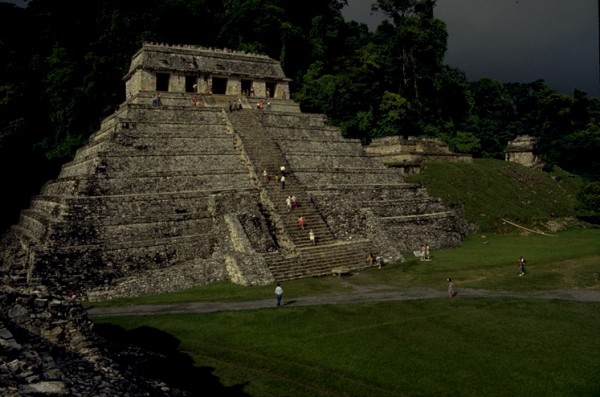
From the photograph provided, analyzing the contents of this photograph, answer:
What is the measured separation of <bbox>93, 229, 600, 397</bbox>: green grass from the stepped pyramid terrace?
9.95 ft

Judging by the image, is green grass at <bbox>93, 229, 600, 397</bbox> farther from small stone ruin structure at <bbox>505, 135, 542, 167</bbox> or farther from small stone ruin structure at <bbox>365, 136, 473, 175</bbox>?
small stone ruin structure at <bbox>505, 135, 542, 167</bbox>

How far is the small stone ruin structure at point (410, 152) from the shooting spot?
51.3m

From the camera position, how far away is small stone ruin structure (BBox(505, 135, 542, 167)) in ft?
220

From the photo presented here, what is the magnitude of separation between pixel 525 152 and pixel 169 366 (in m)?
61.7

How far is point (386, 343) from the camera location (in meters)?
17.2

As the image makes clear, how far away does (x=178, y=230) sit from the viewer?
29.2 m

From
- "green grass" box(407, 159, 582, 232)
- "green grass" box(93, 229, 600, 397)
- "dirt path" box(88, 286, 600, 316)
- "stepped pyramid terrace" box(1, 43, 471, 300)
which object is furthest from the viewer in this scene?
"green grass" box(407, 159, 582, 232)

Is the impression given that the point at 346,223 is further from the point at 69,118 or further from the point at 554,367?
the point at 69,118

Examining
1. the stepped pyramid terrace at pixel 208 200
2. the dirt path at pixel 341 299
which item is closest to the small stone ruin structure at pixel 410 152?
the stepped pyramid terrace at pixel 208 200

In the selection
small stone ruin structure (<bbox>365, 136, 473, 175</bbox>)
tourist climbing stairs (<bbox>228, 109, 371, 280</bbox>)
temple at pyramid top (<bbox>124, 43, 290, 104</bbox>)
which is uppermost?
temple at pyramid top (<bbox>124, 43, 290, 104</bbox>)

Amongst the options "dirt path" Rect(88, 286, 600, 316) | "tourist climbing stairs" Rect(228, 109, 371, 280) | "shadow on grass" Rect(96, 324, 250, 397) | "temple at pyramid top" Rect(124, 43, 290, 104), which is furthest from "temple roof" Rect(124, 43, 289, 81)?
"shadow on grass" Rect(96, 324, 250, 397)

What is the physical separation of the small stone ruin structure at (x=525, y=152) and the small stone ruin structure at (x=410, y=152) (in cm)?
1375

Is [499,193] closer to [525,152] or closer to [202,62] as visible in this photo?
[525,152]

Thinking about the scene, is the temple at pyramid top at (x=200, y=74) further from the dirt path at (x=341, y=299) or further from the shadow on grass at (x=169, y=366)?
the shadow on grass at (x=169, y=366)
